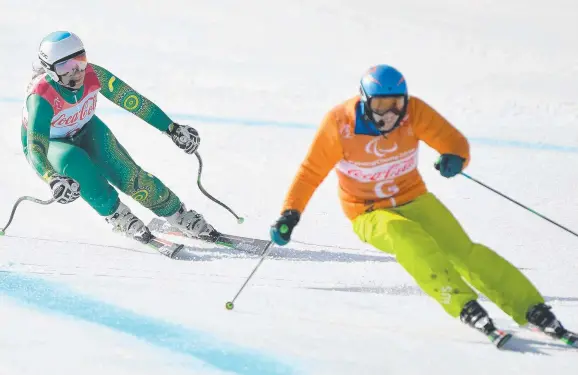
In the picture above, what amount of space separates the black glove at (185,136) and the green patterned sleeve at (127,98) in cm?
6

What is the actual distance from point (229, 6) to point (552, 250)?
10234 mm

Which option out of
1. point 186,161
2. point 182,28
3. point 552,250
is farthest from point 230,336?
point 182,28

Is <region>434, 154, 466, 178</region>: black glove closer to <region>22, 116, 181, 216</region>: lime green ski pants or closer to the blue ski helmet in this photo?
the blue ski helmet

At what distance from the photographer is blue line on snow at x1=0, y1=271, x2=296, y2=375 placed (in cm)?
335

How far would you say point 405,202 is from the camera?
3926 millimetres

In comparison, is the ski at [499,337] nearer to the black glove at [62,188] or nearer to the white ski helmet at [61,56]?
the black glove at [62,188]

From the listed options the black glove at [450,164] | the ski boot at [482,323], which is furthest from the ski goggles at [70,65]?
the ski boot at [482,323]

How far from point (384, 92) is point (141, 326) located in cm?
153

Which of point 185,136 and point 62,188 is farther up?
point 185,136

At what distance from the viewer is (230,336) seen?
142 inches

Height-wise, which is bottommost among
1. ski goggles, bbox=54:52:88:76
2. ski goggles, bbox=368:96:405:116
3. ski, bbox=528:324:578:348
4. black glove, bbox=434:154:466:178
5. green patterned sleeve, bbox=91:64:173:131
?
green patterned sleeve, bbox=91:64:173:131

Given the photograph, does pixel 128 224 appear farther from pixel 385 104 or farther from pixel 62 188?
pixel 385 104

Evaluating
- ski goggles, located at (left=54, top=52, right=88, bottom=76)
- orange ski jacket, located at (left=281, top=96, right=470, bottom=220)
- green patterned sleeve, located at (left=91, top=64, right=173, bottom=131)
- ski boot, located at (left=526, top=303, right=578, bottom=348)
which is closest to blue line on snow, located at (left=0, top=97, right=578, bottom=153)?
green patterned sleeve, located at (left=91, top=64, right=173, bottom=131)

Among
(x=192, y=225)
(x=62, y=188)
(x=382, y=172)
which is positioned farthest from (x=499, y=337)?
(x=62, y=188)
